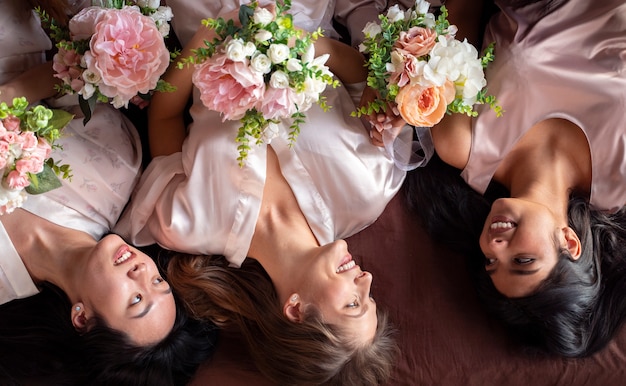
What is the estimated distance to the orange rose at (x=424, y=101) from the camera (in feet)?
6.15

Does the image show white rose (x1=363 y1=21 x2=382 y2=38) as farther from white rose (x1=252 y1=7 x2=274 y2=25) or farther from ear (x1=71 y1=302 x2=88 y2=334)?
ear (x1=71 y1=302 x2=88 y2=334)

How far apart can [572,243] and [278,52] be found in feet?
4.08

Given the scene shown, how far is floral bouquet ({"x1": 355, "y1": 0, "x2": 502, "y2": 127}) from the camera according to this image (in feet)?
6.07

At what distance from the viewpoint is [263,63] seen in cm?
170

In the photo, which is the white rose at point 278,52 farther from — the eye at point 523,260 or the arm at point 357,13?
the eye at point 523,260

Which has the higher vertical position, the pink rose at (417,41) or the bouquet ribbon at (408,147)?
the pink rose at (417,41)

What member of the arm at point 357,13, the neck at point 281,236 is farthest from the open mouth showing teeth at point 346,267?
the arm at point 357,13

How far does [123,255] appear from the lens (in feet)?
6.79

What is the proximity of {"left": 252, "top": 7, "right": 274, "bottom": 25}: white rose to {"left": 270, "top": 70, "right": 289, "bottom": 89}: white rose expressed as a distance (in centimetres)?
14

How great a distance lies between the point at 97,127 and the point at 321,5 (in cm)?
99

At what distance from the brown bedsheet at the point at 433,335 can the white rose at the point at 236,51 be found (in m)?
1.05

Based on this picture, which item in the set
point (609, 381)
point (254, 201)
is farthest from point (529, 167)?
point (254, 201)

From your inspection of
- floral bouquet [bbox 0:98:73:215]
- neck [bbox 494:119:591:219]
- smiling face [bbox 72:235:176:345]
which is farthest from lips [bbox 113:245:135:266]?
neck [bbox 494:119:591:219]

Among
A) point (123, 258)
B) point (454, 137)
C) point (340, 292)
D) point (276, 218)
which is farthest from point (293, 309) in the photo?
point (454, 137)
